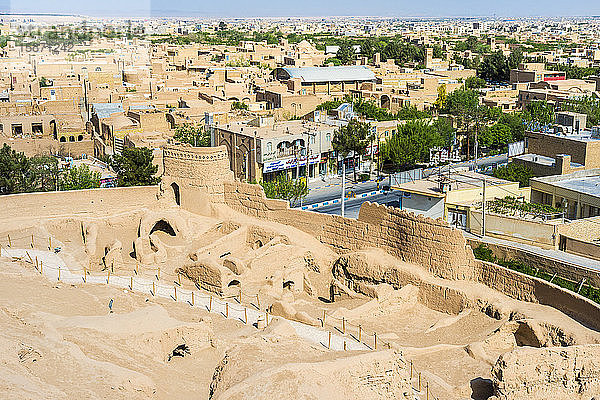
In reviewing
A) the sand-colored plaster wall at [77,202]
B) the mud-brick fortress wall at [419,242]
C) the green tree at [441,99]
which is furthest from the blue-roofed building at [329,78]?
the mud-brick fortress wall at [419,242]

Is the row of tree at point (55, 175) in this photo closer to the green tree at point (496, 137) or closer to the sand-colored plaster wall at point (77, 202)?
the sand-colored plaster wall at point (77, 202)

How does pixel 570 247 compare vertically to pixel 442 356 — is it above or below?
above

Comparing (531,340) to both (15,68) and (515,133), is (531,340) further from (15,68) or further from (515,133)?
(15,68)

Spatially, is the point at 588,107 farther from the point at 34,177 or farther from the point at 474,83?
the point at 34,177

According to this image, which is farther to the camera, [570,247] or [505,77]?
[505,77]

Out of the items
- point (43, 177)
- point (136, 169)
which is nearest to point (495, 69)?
point (136, 169)

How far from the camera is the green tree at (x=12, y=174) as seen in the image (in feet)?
98.8

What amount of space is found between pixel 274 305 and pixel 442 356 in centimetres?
477

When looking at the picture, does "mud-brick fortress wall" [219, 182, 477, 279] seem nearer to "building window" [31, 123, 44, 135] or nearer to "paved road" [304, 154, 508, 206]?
"paved road" [304, 154, 508, 206]

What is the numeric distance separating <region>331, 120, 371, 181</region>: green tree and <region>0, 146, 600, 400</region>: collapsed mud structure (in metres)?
14.4

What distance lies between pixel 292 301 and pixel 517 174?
40.3 feet

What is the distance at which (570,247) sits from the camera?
65.4 feet

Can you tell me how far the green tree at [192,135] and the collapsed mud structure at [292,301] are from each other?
14.0m

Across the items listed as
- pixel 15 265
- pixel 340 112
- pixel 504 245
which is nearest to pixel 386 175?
pixel 340 112
